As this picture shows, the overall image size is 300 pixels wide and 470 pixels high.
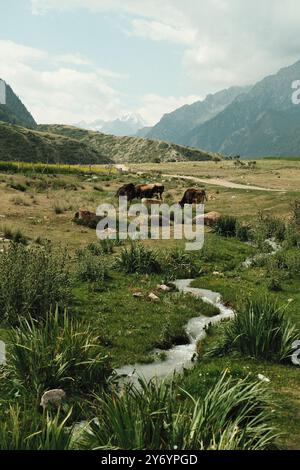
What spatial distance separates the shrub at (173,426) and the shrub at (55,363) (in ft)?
6.38

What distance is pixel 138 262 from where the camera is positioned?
18422 millimetres

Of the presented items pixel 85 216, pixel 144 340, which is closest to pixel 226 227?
pixel 85 216

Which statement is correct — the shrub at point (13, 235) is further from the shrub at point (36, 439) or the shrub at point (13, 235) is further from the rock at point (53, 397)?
the shrub at point (36, 439)

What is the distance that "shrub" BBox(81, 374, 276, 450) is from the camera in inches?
236

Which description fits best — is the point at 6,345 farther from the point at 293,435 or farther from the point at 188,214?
the point at 188,214

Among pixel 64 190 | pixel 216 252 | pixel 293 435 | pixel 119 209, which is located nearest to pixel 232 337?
pixel 293 435

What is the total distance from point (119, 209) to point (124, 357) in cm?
2341

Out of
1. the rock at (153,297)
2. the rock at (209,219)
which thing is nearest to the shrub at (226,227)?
the rock at (209,219)

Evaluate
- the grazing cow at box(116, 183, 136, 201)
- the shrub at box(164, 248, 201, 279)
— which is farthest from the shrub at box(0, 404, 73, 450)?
the grazing cow at box(116, 183, 136, 201)

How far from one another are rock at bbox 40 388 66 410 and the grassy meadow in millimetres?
115

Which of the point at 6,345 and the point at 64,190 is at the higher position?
the point at 64,190

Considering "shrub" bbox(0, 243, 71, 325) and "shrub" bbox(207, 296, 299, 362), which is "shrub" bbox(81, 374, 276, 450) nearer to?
"shrub" bbox(207, 296, 299, 362)

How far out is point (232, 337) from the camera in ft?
36.0

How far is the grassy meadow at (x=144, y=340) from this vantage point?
20.8 feet
